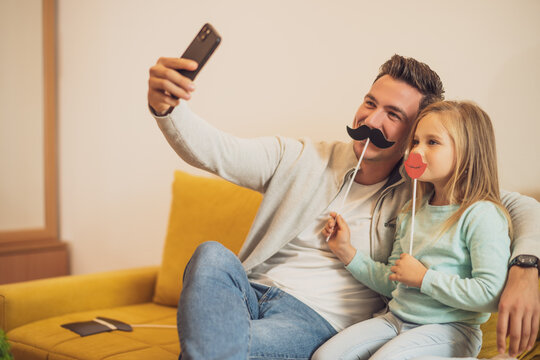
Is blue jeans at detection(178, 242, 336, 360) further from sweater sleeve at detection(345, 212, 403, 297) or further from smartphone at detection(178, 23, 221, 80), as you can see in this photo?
smartphone at detection(178, 23, 221, 80)

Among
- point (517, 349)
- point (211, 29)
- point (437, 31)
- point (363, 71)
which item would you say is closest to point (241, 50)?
point (363, 71)

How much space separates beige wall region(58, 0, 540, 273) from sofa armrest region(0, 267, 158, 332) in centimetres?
57

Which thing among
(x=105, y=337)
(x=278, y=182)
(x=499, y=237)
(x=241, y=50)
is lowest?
(x=105, y=337)

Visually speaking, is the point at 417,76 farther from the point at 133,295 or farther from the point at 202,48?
the point at 133,295

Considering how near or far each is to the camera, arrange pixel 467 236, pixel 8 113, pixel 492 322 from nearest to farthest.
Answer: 1. pixel 467 236
2. pixel 492 322
3. pixel 8 113

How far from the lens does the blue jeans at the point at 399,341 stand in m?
1.11

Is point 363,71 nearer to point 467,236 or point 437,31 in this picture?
point 437,31

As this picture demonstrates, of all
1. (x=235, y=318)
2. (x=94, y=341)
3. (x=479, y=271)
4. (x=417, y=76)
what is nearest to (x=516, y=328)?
(x=479, y=271)

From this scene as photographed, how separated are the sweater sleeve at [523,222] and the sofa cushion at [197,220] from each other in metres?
0.90

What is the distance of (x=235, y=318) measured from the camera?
42.3 inches

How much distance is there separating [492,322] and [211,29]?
1.04 m

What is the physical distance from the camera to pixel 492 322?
4.46 ft

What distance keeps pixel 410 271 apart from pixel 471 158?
0.31m

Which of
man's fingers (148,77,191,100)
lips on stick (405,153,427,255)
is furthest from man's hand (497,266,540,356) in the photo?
man's fingers (148,77,191,100)
